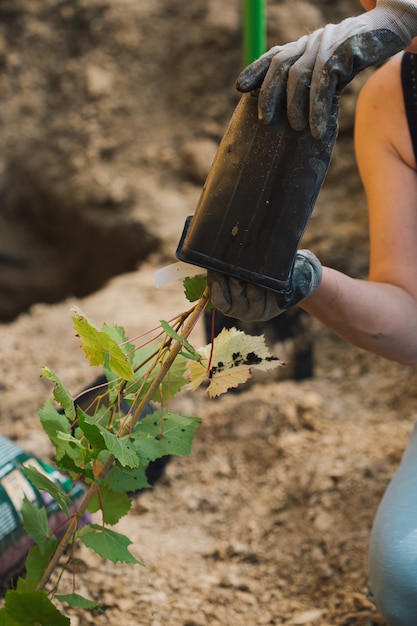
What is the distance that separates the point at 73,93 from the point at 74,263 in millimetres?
701

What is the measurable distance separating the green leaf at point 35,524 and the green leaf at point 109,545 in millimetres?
60

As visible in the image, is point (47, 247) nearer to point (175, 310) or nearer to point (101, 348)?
point (175, 310)

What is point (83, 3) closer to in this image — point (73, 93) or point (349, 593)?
point (73, 93)

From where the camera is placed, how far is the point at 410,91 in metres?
1.34

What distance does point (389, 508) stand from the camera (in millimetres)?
1253

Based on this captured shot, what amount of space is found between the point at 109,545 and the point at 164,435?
0.15 m

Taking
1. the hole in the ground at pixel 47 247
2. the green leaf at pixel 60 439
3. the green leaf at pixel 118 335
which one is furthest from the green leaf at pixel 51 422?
the hole in the ground at pixel 47 247

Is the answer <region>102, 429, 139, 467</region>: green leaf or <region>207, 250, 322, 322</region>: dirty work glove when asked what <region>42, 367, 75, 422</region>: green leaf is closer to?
<region>102, 429, 139, 467</region>: green leaf

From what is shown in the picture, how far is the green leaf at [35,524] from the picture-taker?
1005mm

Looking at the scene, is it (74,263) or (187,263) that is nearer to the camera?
(187,263)

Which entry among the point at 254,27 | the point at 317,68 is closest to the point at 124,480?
the point at 317,68

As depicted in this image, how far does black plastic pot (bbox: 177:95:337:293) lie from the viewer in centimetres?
92

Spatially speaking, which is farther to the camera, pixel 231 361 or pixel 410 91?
pixel 410 91

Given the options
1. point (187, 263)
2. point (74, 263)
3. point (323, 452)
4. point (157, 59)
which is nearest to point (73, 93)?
point (157, 59)
